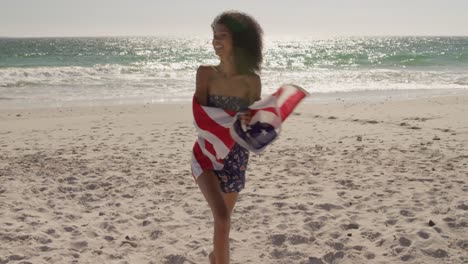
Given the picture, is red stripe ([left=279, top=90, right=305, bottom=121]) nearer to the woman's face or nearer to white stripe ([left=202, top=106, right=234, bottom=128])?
white stripe ([left=202, top=106, right=234, bottom=128])

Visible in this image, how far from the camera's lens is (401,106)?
12.9m

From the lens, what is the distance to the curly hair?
268 centimetres

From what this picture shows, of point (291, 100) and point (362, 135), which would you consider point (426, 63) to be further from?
point (291, 100)

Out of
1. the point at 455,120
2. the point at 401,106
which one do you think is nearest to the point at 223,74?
the point at 455,120

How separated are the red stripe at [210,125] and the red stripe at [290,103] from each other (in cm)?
35

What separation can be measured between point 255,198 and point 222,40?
9.89 feet


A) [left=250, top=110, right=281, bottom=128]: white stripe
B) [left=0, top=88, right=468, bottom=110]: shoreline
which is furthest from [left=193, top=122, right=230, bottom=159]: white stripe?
[left=0, top=88, right=468, bottom=110]: shoreline

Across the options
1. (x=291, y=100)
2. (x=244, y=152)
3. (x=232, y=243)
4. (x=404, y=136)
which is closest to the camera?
(x=291, y=100)

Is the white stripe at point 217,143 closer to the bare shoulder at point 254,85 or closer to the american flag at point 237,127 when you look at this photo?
the american flag at point 237,127

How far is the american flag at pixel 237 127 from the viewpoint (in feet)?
8.58

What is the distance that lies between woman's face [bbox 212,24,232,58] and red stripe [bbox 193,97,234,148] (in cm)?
34

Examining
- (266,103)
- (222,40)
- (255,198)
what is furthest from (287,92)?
(255,198)

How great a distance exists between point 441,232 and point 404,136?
4.66 metres

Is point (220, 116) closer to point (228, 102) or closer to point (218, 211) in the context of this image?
point (228, 102)
